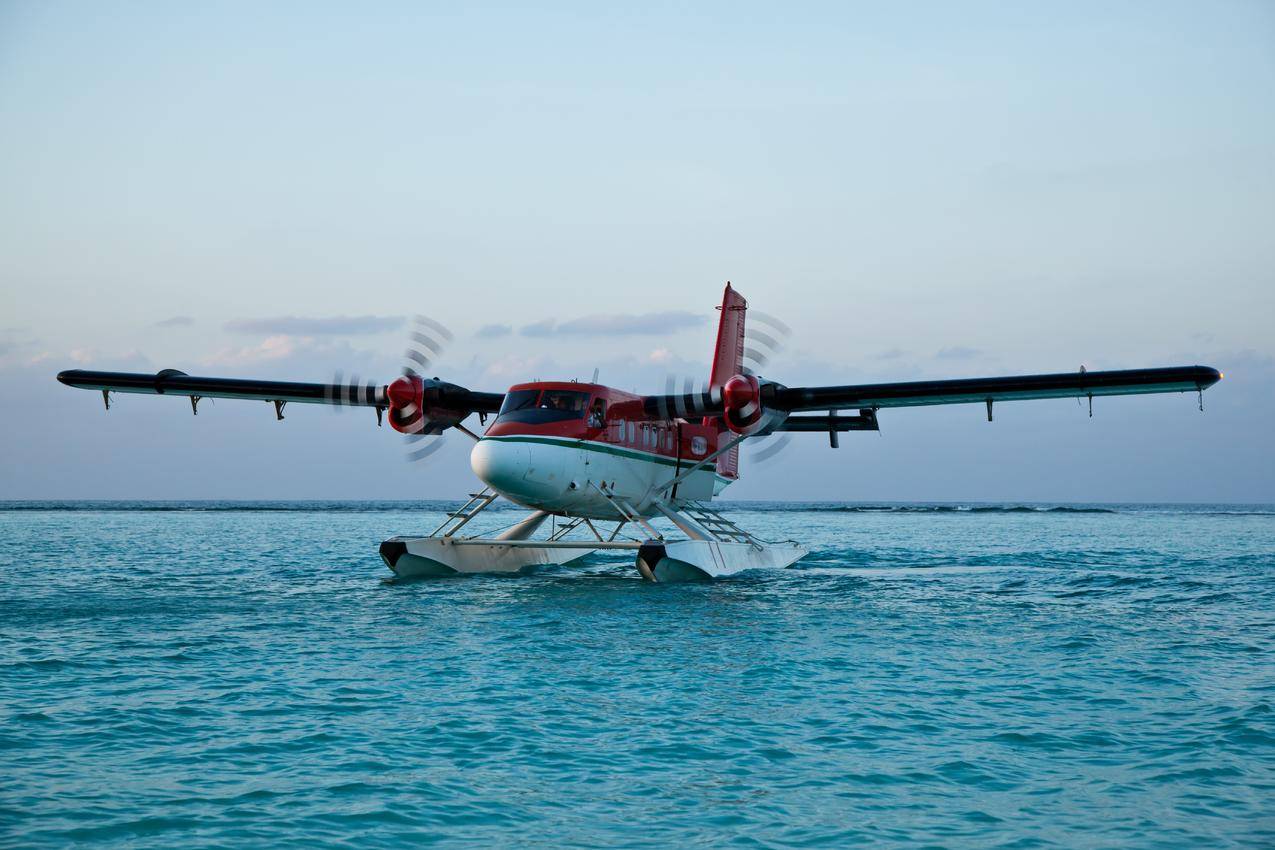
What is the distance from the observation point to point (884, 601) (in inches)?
707

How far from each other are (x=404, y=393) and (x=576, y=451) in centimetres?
437

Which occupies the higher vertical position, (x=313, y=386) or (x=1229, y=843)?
(x=313, y=386)

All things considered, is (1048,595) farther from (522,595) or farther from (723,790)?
(723,790)

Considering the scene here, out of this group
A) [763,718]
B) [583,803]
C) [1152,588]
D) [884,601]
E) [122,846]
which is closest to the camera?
[122,846]

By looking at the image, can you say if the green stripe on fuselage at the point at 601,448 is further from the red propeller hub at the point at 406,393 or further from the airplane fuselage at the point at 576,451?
the red propeller hub at the point at 406,393

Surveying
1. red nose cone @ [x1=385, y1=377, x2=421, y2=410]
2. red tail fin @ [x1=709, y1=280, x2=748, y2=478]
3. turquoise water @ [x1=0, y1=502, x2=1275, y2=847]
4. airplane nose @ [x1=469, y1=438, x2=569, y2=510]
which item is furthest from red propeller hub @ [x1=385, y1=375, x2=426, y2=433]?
red tail fin @ [x1=709, y1=280, x2=748, y2=478]

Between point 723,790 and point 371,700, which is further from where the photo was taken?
point 371,700

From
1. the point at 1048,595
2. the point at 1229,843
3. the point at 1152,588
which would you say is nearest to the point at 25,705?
the point at 1229,843

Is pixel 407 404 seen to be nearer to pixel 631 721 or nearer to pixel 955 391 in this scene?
pixel 955 391

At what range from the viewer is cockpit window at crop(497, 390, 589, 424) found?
63.3ft

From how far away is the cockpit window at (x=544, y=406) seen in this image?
19.3 meters

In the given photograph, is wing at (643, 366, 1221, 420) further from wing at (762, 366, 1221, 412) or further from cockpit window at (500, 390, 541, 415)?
cockpit window at (500, 390, 541, 415)

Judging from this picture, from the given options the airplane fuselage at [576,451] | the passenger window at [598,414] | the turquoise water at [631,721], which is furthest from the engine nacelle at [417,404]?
the turquoise water at [631,721]

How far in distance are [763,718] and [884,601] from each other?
1000 cm
